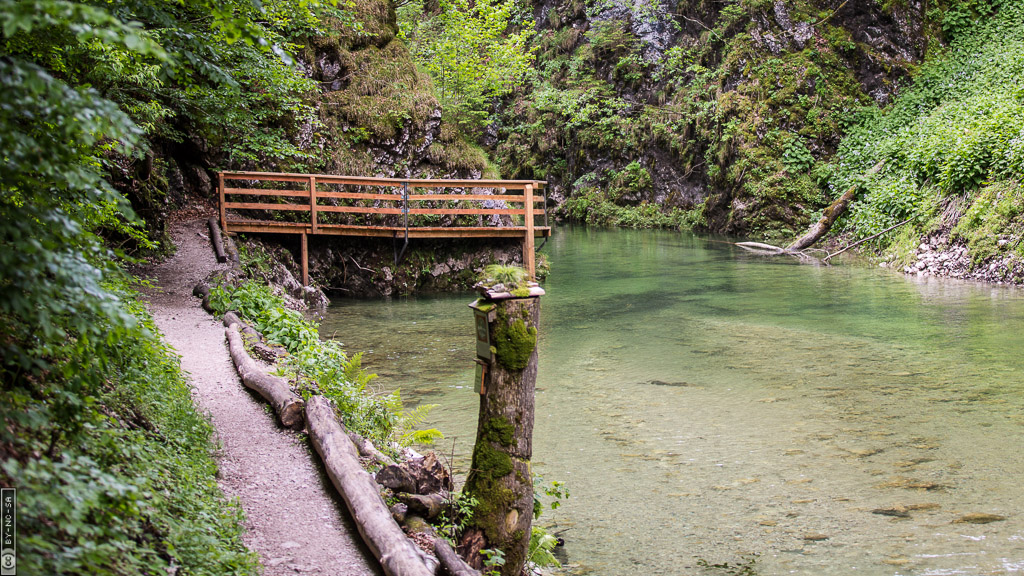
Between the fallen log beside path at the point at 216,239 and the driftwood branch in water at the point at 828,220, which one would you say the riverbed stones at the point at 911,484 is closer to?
the fallen log beside path at the point at 216,239

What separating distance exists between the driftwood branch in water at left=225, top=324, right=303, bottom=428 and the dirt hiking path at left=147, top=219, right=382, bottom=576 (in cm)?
9

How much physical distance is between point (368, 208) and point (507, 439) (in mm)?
11619

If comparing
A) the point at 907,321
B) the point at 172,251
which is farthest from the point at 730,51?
the point at 172,251

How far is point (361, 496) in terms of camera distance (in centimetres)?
439

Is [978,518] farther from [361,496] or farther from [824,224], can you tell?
[824,224]

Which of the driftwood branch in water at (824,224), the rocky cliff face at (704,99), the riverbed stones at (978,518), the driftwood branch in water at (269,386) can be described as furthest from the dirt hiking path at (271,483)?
the rocky cliff face at (704,99)

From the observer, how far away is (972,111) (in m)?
19.3

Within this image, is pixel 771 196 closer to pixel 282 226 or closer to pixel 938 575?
pixel 282 226

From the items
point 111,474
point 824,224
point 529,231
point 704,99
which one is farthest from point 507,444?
point 704,99

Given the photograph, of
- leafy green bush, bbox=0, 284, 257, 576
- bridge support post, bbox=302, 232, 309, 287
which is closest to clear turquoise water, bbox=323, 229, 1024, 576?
bridge support post, bbox=302, 232, 309, 287

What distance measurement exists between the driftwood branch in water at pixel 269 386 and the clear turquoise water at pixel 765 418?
1.55 meters

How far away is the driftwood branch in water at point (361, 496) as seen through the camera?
3.79 m

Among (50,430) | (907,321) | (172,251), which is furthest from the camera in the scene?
(172,251)

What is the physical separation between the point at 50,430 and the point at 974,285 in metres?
16.8
